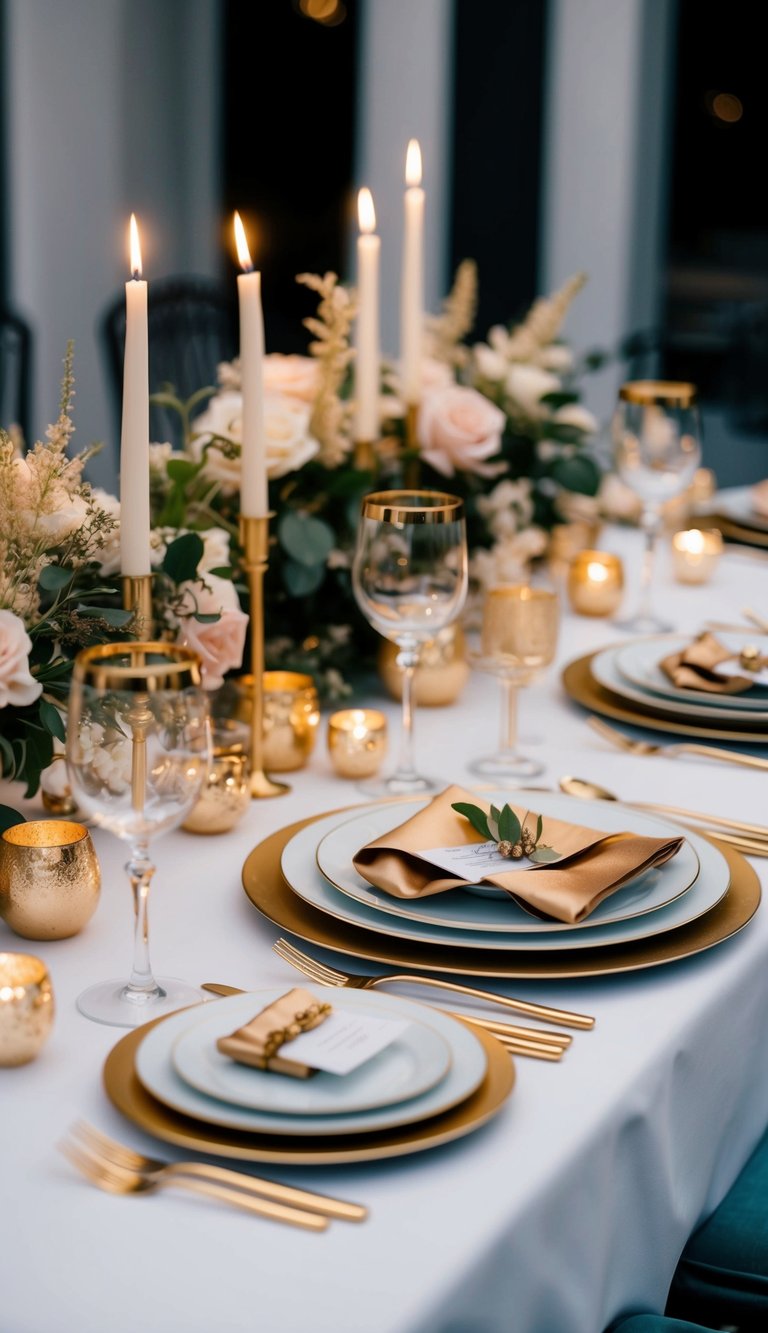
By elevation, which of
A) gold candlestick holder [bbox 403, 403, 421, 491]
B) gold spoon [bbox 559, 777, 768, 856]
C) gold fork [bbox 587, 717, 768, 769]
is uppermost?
gold candlestick holder [bbox 403, 403, 421, 491]

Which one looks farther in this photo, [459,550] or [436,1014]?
[459,550]

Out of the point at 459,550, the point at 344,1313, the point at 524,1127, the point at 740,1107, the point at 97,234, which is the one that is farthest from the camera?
the point at 97,234

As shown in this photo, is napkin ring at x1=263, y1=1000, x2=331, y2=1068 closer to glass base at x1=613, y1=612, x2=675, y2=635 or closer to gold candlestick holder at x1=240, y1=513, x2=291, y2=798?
gold candlestick holder at x1=240, y1=513, x2=291, y2=798

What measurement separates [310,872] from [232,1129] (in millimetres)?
317

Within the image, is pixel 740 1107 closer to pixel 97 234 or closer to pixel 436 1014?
pixel 436 1014

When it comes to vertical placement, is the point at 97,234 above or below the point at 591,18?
below

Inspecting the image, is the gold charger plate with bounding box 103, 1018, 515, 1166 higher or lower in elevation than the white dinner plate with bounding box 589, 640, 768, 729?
lower

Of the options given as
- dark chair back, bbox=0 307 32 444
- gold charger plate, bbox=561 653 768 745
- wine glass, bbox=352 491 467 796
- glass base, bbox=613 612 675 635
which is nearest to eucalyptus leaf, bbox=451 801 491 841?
wine glass, bbox=352 491 467 796

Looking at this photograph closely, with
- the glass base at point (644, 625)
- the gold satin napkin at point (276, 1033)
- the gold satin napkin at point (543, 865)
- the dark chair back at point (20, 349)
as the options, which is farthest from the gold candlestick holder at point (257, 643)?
the dark chair back at point (20, 349)

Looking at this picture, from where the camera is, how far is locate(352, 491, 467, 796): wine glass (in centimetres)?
114

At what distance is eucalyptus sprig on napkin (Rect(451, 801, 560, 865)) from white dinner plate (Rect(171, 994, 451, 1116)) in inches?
9.3

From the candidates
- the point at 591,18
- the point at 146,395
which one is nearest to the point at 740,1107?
the point at 146,395

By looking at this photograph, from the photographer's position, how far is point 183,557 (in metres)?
1.16

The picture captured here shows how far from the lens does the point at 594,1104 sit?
77cm
